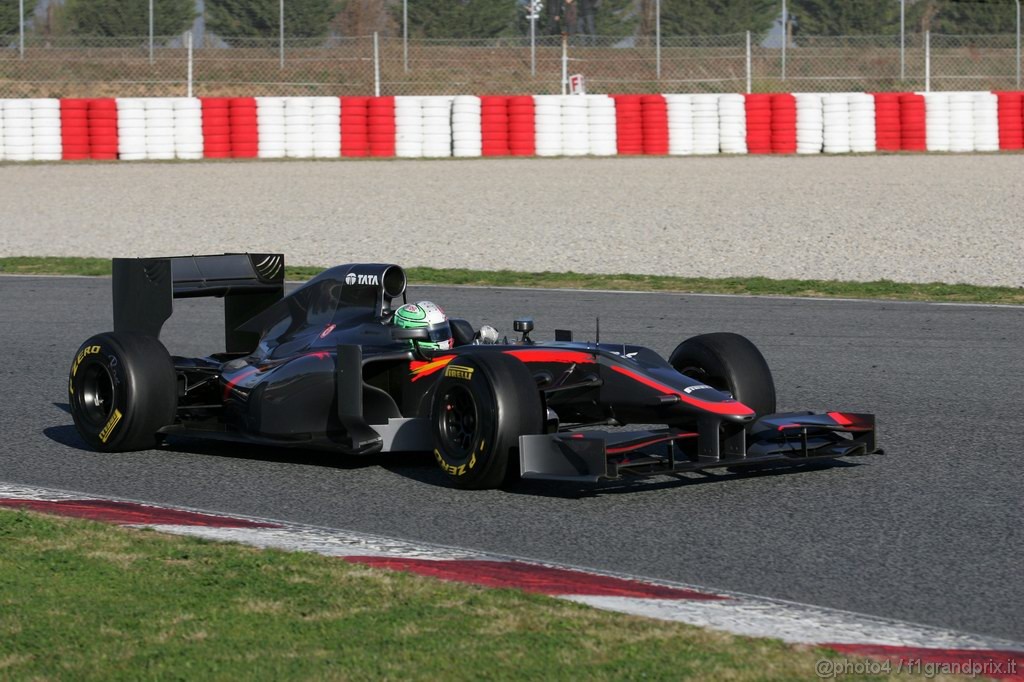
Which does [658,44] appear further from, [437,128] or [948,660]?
[948,660]

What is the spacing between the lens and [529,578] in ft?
17.0

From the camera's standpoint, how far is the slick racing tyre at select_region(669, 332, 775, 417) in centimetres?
736

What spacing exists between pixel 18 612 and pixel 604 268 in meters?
12.7

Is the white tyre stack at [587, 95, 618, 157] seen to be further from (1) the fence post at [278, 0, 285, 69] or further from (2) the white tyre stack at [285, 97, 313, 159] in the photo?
(1) the fence post at [278, 0, 285, 69]

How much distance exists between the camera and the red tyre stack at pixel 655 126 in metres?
29.8

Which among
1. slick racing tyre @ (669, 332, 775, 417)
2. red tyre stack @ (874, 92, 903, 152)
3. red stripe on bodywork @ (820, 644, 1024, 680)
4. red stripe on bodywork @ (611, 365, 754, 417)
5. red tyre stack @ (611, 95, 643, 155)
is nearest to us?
red stripe on bodywork @ (820, 644, 1024, 680)

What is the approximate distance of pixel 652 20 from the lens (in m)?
39.2

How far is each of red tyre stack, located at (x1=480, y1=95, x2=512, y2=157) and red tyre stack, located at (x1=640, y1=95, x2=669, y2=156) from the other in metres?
2.74

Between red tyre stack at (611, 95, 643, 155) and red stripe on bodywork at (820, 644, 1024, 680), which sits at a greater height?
red tyre stack at (611, 95, 643, 155)

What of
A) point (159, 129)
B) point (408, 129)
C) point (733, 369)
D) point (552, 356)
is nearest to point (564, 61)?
point (408, 129)

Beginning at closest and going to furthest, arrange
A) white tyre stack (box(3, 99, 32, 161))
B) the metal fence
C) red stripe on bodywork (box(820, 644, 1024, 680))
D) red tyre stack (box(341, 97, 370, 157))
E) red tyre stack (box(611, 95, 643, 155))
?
red stripe on bodywork (box(820, 644, 1024, 680)) < white tyre stack (box(3, 99, 32, 161)) < red tyre stack (box(341, 97, 370, 157)) < red tyre stack (box(611, 95, 643, 155)) < the metal fence

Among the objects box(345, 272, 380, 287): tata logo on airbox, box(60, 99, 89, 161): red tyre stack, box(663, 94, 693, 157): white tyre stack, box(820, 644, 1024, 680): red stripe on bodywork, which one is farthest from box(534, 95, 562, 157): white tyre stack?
box(820, 644, 1024, 680): red stripe on bodywork

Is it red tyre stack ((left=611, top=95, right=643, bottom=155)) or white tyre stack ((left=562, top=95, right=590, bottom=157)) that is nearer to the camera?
white tyre stack ((left=562, top=95, right=590, bottom=157))

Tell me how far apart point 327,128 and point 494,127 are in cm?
327
